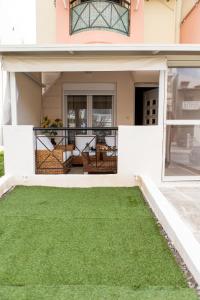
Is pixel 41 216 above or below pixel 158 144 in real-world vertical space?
below

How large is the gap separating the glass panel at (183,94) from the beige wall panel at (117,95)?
486cm

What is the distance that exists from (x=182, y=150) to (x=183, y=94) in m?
1.59

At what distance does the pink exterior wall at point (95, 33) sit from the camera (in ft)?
40.2

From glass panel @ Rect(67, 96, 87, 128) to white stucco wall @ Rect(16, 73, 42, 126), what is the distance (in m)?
1.41

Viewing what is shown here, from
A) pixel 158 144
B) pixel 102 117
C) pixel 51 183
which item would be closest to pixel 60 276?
pixel 51 183

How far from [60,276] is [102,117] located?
990cm

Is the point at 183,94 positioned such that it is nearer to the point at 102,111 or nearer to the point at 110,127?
the point at 110,127

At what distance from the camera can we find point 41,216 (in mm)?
5457

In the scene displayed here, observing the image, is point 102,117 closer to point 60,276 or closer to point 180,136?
point 180,136

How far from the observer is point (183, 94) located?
7.82m

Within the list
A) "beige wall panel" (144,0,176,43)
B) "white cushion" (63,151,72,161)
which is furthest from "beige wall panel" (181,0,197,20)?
"white cushion" (63,151,72,161)

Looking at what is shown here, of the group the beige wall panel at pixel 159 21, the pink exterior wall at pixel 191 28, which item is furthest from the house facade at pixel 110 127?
the beige wall panel at pixel 159 21

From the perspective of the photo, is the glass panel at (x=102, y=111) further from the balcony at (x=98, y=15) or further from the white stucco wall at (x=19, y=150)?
the white stucco wall at (x=19, y=150)

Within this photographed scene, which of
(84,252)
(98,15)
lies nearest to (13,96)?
(84,252)
